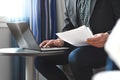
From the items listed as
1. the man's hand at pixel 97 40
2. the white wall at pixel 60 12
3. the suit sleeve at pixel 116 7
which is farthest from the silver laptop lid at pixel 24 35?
the white wall at pixel 60 12

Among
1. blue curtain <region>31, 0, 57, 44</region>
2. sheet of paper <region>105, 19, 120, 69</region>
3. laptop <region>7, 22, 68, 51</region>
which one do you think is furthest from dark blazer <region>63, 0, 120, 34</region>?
sheet of paper <region>105, 19, 120, 69</region>

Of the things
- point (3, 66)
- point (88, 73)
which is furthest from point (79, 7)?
point (3, 66)

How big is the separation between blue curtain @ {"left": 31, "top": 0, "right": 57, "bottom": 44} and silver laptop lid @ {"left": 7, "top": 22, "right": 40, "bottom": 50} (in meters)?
0.69

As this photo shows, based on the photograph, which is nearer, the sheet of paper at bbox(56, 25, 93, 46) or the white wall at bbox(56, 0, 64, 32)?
the sheet of paper at bbox(56, 25, 93, 46)

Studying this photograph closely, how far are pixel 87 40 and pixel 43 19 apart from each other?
3.56ft

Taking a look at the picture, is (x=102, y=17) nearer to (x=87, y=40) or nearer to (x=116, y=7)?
(x=116, y=7)

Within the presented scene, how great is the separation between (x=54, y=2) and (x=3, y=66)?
788 millimetres

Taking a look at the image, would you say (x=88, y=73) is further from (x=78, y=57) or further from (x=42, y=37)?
(x=42, y=37)

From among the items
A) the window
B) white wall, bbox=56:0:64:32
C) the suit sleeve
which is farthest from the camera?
white wall, bbox=56:0:64:32

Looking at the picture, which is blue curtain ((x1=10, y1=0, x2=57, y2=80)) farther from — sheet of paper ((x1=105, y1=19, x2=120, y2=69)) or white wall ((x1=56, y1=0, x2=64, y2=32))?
sheet of paper ((x1=105, y1=19, x2=120, y2=69))

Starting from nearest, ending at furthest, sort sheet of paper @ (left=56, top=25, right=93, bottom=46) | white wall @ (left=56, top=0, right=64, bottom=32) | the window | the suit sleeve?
sheet of paper @ (left=56, top=25, right=93, bottom=46), the suit sleeve, the window, white wall @ (left=56, top=0, right=64, bottom=32)

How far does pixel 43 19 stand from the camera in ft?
7.16

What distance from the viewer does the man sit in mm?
1220

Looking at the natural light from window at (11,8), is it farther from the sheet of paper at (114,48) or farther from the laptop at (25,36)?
the sheet of paper at (114,48)
